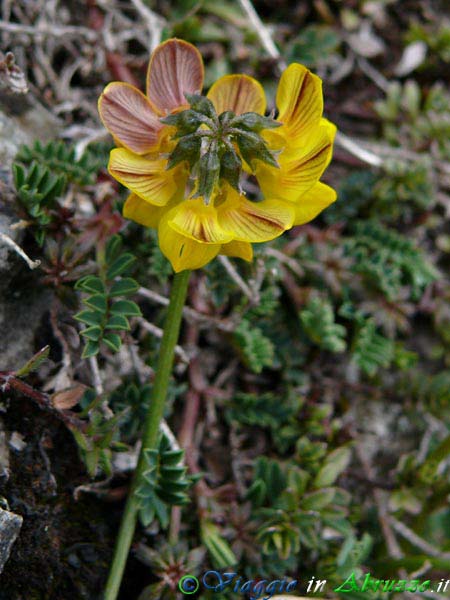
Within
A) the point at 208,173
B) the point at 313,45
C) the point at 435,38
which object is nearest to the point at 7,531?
the point at 208,173

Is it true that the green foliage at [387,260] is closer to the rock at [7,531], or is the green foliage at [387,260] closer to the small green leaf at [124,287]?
the small green leaf at [124,287]

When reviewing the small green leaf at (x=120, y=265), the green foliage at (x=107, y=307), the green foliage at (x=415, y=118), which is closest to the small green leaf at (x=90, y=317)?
the green foliage at (x=107, y=307)

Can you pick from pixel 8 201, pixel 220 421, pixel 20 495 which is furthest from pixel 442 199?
pixel 20 495

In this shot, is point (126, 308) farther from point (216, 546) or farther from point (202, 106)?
point (216, 546)

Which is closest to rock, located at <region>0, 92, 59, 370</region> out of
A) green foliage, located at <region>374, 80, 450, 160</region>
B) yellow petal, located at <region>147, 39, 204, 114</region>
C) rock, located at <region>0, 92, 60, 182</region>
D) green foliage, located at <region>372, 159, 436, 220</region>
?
rock, located at <region>0, 92, 60, 182</region>

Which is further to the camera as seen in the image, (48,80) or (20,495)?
(48,80)

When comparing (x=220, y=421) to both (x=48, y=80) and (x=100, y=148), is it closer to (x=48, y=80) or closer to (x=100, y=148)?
(x=100, y=148)
